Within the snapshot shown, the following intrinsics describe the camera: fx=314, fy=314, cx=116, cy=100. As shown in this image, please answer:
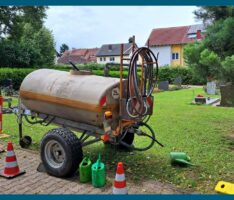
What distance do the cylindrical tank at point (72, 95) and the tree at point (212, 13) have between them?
3.13m

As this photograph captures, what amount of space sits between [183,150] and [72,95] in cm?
289

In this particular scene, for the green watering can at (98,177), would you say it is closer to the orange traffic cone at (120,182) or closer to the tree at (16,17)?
the orange traffic cone at (120,182)

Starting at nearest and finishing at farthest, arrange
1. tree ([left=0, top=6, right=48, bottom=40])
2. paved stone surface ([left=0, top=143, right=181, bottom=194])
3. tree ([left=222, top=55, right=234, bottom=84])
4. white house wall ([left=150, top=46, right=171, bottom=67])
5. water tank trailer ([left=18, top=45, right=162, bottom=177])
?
paved stone surface ([left=0, top=143, right=181, bottom=194])
water tank trailer ([left=18, top=45, right=162, bottom=177])
tree ([left=222, top=55, right=234, bottom=84])
tree ([left=0, top=6, right=48, bottom=40])
white house wall ([left=150, top=46, right=171, bottom=67])

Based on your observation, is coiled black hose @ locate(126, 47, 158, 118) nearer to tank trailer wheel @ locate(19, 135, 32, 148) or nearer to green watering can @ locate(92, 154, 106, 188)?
green watering can @ locate(92, 154, 106, 188)

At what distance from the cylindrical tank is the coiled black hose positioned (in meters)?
0.25

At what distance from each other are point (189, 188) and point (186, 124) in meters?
5.19

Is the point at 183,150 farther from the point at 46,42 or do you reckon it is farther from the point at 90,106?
the point at 46,42

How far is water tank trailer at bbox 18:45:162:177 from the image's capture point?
5184 mm

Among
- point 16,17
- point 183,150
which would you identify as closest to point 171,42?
point 16,17

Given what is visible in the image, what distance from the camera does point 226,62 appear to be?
246 inches

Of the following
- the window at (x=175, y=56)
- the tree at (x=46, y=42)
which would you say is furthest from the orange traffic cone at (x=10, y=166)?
the window at (x=175, y=56)

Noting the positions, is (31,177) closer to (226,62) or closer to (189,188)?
(189,188)

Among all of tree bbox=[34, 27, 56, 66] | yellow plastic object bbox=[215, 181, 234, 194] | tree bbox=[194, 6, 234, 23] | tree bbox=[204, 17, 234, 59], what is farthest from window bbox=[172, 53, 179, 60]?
yellow plastic object bbox=[215, 181, 234, 194]

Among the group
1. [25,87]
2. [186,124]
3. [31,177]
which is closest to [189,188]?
[31,177]
